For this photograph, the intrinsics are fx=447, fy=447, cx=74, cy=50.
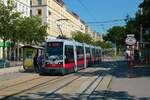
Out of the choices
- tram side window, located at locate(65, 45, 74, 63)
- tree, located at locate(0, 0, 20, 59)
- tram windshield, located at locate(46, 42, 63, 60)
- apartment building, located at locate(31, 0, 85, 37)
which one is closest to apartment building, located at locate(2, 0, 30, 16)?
apartment building, located at locate(31, 0, 85, 37)

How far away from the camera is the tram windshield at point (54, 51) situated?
3381cm

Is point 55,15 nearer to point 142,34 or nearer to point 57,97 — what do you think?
point 142,34

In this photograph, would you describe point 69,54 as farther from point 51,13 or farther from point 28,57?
point 51,13

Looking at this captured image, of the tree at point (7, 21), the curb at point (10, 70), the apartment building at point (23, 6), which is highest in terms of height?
the apartment building at point (23, 6)

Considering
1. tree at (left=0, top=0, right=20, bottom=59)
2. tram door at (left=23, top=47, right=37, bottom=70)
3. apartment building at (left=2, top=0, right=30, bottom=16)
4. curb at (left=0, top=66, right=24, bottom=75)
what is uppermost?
apartment building at (left=2, top=0, right=30, bottom=16)

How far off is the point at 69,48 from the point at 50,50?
2170mm

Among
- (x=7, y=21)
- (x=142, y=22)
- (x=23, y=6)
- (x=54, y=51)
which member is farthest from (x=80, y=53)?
(x=23, y=6)

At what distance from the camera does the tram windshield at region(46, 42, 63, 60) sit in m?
33.8

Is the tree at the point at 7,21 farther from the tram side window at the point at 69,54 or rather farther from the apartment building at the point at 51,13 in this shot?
the apartment building at the point at 51,13

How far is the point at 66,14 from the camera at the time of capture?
13562 centimetres

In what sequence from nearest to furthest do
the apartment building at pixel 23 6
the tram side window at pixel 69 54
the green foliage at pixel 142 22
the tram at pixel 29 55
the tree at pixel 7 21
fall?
the tram side window at pixel 69 54 → the tram at pixel 29 55 → the tree at pixel 7 21 → the green foliage at pixel 142 22 → the apartment building at pixel 23 6

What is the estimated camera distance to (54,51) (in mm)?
34000

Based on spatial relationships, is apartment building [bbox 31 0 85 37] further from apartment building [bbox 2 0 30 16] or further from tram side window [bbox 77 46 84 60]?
tram side window [bbox 77 46 84 60]

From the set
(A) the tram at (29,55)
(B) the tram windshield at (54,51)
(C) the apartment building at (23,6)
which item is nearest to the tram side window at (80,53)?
(A) the tram at (29,55)
